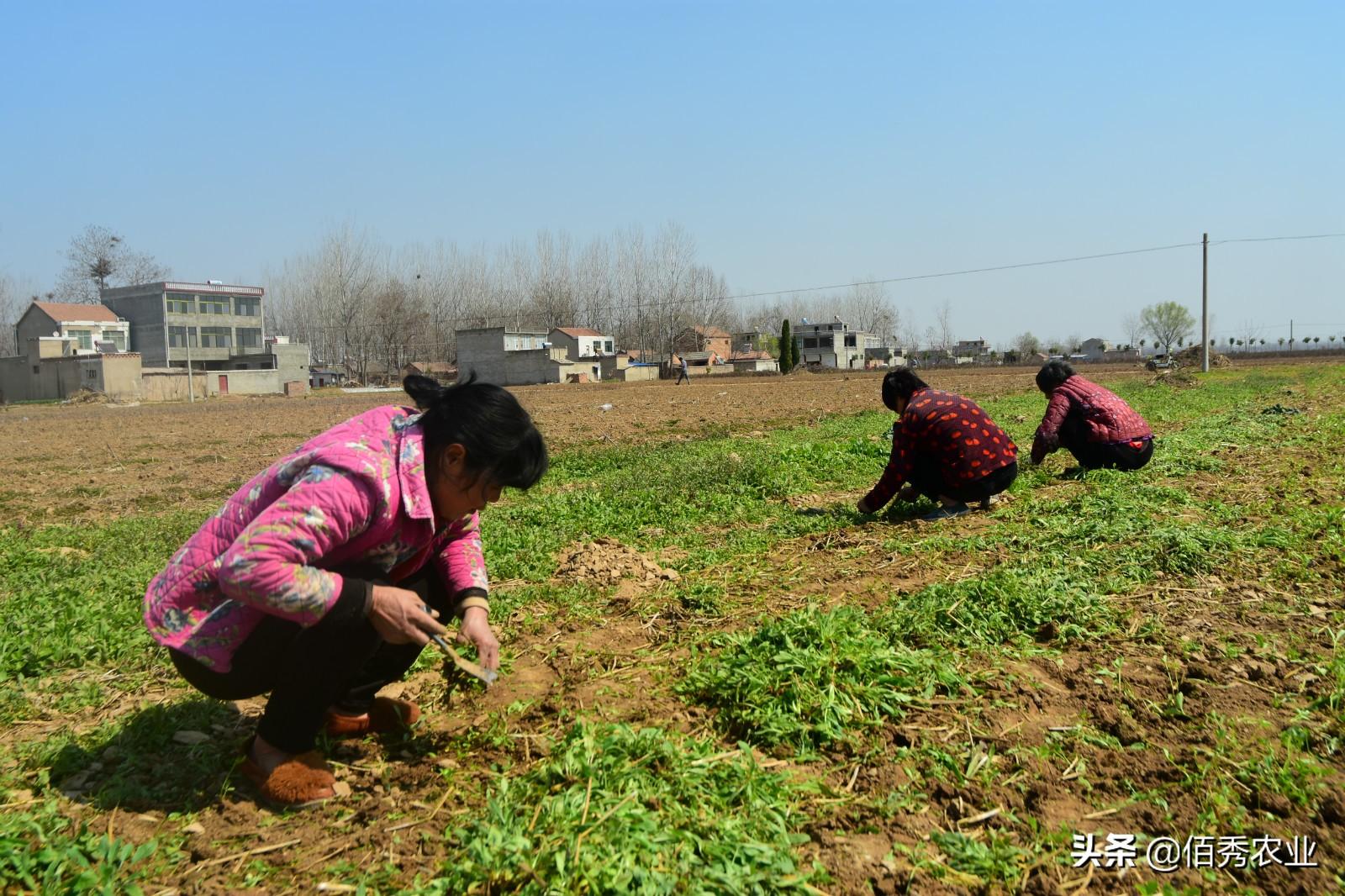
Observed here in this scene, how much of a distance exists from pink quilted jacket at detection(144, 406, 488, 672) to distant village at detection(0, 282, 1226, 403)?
2020 inches

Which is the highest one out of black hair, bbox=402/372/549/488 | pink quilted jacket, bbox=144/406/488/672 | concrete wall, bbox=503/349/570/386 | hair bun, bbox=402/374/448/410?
concrete wall, bbox=503/349/570/386

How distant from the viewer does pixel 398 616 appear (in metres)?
2.58

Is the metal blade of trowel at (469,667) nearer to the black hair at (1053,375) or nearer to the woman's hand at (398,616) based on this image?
the woman's hand at (398,616)

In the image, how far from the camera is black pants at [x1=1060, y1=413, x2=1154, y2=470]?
24.5ft

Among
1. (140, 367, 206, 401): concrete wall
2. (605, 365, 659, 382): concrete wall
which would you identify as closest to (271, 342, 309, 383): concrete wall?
(140, 367, 206, 401): concrete wall

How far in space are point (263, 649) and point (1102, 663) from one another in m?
2.91

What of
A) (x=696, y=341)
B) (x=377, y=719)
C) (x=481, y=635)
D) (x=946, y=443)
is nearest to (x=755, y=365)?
(x=696, y=341)

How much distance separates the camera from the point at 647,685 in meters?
3.48

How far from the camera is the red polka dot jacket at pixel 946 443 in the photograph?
242 inches

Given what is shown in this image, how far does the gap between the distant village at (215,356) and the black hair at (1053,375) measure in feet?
155

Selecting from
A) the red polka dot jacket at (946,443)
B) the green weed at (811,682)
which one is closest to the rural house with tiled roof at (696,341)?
the red polka dot jacket at (946,443)

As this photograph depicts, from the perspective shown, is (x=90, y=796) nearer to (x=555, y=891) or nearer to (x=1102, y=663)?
(x=555, y=891)

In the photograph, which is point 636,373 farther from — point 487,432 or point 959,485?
point 487,432

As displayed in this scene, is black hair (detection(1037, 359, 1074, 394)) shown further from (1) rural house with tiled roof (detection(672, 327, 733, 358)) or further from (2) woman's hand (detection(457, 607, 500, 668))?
(1) rural house with tiled roof (detection(672, 327, 733, 358))
